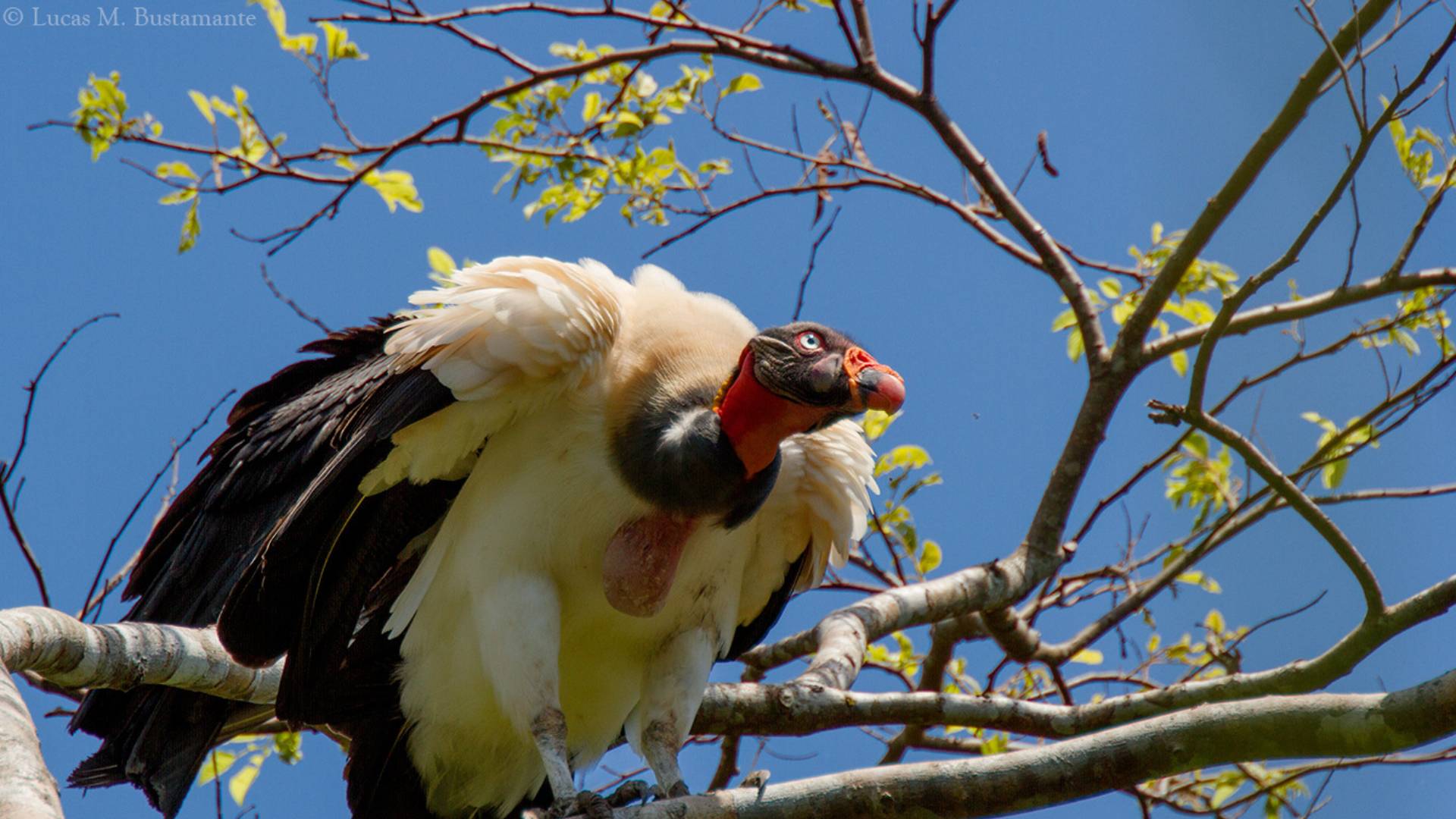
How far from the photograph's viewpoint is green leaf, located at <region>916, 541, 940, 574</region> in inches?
263

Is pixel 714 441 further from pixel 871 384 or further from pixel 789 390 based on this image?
pixel 871 384

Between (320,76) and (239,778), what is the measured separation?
141 inches

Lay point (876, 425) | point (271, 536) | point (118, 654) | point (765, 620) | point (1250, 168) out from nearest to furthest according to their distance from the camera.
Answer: point (118, 654), point (271, 536), point (1250, 168), point (765, 620), point (876, 425)

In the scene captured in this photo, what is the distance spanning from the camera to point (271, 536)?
460cm

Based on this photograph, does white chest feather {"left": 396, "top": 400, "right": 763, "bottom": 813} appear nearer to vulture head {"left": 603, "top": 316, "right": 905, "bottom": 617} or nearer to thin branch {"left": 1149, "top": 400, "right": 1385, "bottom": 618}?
vulture head {"left": 603, "top": 316, "right": 905, "bottom": 617}

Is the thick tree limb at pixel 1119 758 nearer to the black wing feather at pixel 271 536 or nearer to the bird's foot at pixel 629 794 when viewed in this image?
the bird's foot at pixel 629 794

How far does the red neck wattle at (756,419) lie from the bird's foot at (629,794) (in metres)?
1.11

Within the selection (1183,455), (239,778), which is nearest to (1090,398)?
(1183,455)

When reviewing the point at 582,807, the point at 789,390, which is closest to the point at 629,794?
the point at 582,807

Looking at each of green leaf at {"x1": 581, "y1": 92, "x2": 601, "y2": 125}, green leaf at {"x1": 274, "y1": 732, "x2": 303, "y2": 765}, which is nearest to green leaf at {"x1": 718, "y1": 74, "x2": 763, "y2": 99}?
green leaf at {"x1": 581, "y1": 92, "x2": 601, "y2": 125}

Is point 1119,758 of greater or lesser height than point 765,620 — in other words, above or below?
below

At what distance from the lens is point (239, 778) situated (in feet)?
21.5

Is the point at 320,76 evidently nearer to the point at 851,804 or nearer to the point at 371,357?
the point at 371,357

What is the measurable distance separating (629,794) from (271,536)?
1.59 meters
